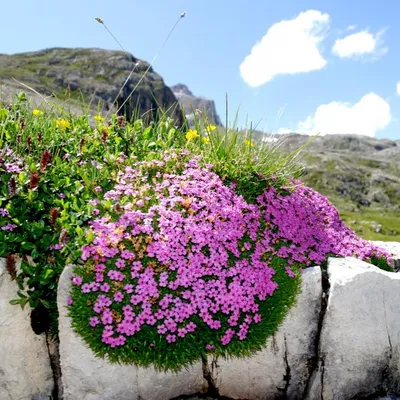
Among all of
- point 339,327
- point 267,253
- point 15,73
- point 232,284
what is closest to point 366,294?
point 339,327

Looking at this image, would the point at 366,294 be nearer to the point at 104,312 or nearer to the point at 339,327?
the point at 339,327

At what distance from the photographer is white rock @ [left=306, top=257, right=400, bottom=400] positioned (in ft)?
23.6

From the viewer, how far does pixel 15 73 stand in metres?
147

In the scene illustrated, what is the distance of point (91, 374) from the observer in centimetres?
672

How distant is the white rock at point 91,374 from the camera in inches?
263

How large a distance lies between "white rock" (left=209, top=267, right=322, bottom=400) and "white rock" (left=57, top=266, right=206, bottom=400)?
942 millimetres

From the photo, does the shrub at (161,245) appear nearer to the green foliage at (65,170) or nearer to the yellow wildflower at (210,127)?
the green foliage at (65,170)

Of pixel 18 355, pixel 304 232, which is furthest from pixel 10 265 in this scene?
pixel 304 232

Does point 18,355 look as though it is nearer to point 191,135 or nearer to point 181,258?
point 181,258

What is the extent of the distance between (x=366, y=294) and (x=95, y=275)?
4066mm

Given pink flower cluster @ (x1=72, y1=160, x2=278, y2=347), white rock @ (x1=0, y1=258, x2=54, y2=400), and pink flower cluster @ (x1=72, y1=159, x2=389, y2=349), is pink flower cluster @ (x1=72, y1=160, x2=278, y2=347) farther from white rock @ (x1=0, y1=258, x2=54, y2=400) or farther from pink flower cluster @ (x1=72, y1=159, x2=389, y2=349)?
white rock @ (x1=0, y1=258, x2=54, y2=400)

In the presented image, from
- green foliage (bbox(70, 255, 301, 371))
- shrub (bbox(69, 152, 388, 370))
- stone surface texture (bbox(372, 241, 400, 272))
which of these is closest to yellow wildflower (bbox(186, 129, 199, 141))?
shrub (bbox(69, 152, 388, 370))

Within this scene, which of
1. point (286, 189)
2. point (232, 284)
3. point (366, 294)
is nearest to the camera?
point (232, 284)

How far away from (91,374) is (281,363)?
2770mm
